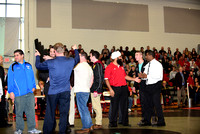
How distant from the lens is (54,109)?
512cm

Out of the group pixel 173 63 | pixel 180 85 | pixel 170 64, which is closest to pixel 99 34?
pixel 170 64

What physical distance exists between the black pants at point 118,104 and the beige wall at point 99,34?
42.6 feet

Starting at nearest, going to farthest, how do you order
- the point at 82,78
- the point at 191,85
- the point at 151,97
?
the point at 82,78 → the point at 151,97 → the point at 191,85

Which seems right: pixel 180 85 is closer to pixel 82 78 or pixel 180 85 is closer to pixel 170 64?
pixel 170 64

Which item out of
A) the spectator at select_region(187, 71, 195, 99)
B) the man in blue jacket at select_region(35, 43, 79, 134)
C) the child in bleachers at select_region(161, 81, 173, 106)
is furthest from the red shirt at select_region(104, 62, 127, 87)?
the spectator at select_region(187, 71, 195, 99)

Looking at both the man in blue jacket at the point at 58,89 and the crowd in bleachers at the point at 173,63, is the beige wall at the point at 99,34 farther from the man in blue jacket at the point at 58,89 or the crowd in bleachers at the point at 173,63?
the man in blue jacket at the point at 58,89

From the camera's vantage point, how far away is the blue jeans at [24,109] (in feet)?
19.7

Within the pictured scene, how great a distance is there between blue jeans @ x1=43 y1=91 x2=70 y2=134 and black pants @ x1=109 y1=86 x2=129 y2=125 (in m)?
2.17

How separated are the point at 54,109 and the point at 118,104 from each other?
8.25ft

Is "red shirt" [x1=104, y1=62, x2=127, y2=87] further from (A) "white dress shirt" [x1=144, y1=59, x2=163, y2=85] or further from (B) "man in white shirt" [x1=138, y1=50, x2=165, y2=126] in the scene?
(A) "white dress shirt" [x1=144, y1=59, x2=163, y2=85]

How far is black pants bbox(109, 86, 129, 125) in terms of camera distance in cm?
707

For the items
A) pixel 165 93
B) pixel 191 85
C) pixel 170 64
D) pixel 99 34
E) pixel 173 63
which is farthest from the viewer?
pixel 99 34

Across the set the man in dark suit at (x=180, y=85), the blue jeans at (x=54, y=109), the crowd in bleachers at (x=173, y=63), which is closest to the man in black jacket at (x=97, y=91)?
the blue jeans at (x=54, y=109)

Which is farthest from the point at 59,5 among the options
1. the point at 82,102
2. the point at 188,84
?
the point at 82,102
